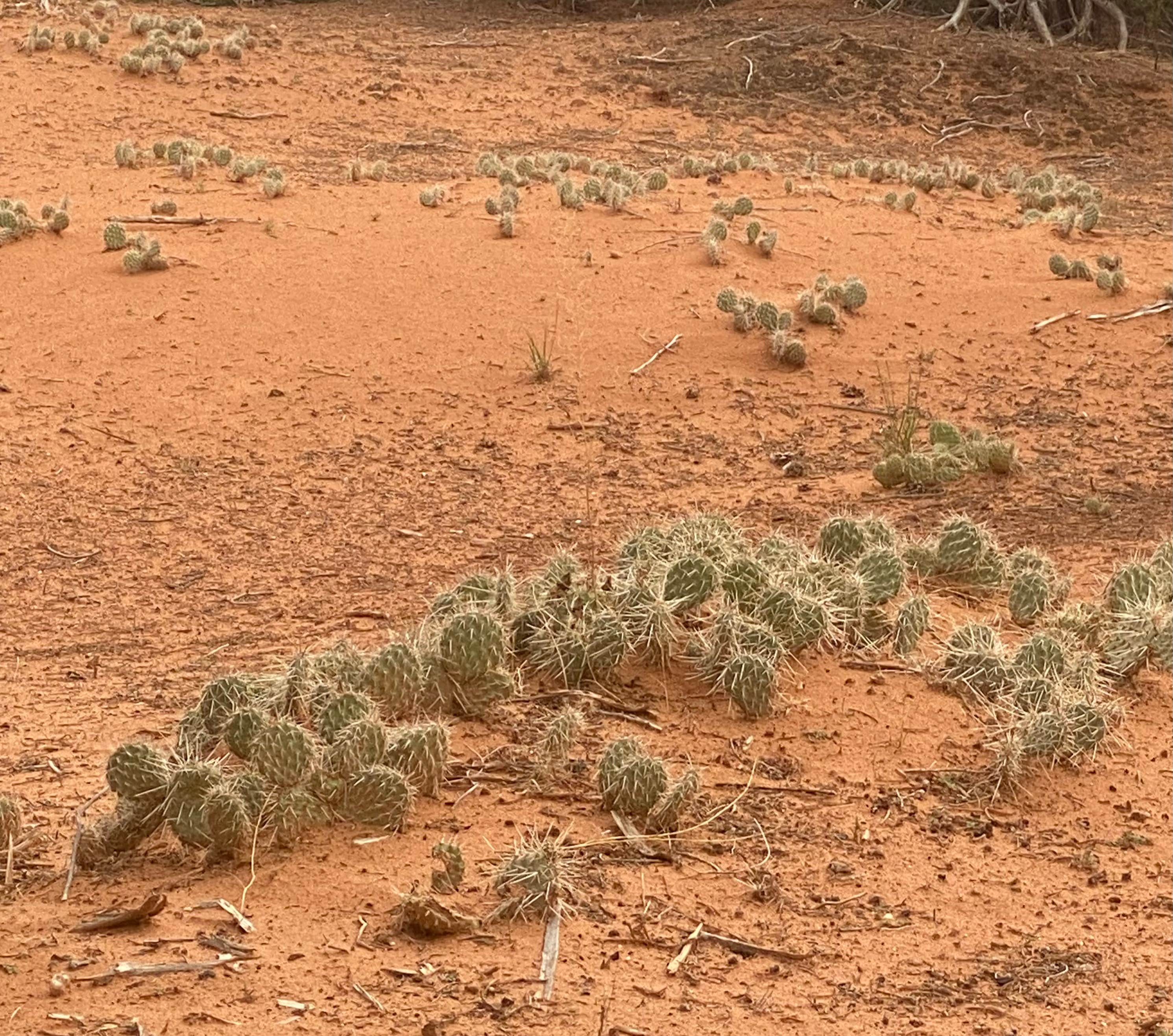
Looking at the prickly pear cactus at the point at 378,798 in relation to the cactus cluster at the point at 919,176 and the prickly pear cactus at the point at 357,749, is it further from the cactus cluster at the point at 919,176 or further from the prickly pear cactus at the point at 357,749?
the cactus cluster at the point at 919,176

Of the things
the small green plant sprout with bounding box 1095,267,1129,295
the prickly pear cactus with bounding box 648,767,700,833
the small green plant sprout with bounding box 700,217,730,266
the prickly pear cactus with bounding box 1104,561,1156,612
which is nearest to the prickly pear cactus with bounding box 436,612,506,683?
the prickly pear cactus with bounding box 648,767,700,833

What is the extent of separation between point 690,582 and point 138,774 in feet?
5.60

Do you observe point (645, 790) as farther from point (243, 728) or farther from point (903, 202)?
point (903, 202)

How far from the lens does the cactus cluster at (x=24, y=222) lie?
954 cm

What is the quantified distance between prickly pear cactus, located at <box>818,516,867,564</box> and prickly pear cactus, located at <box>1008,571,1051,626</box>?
513 millimetres

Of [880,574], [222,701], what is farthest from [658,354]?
[222,701]

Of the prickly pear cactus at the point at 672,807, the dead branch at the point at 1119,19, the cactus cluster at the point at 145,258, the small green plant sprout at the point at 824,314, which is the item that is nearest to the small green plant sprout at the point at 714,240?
the small green plant sprout at the point at 824,314

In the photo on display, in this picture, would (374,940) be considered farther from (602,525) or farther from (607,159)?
(607,159)

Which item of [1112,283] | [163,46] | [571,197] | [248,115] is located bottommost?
[1112,283]

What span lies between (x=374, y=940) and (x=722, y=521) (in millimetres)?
2325

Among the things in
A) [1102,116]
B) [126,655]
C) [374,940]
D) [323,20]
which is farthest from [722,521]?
[323,20]

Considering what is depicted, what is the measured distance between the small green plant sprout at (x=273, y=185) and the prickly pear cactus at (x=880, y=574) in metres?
6.08

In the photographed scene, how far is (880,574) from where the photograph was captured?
5.32 metres

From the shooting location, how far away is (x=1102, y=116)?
623 inches
